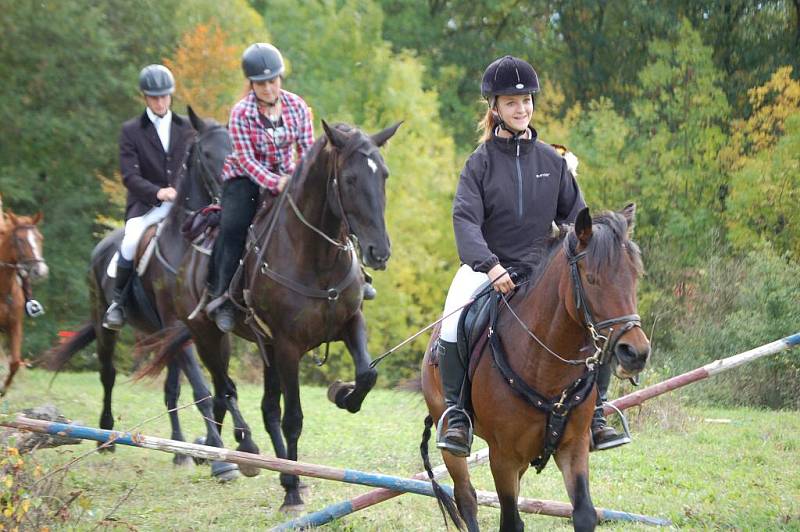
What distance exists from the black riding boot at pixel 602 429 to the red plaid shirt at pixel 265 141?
368 cm

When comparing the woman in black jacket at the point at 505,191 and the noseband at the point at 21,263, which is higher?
the woman in black jacket at the point at 505,191

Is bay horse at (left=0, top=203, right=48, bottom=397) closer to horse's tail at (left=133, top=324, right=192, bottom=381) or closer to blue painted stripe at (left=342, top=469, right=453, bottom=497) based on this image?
horse's tail at (left=133, top=324, right=192, bottom=381)

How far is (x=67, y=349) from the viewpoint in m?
13.3

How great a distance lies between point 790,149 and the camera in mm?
24859

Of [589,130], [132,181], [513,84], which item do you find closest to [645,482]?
[513,84]

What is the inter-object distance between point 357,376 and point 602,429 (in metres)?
2.68

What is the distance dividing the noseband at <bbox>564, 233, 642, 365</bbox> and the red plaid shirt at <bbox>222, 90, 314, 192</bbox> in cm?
391

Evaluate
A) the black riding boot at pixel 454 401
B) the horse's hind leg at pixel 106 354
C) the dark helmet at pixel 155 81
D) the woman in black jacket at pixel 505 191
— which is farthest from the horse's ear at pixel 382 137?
the horse's hind leg at pixel 106 354

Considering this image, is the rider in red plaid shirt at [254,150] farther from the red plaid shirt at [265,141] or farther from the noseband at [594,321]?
the noseband at [594,321]

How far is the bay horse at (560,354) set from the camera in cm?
544

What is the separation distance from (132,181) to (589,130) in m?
24.6

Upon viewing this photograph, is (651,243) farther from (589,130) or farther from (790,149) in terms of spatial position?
(589,130)

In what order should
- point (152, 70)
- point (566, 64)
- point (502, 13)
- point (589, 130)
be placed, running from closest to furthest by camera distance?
point (152, 70)
point (589, 130)
point (566, 64)
point (502, 13)

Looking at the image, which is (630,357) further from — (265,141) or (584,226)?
(265,141)
